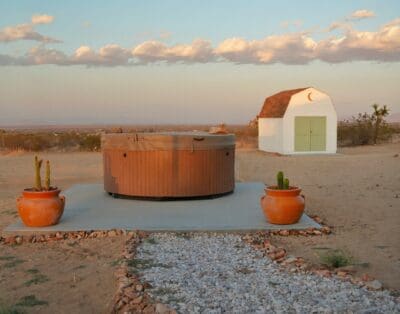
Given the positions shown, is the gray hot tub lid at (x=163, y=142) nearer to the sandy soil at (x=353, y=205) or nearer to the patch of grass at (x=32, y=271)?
the sandy soil at (x=353, y=205)

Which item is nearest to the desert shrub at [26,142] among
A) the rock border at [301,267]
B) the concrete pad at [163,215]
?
the concrete pad at [163,215]

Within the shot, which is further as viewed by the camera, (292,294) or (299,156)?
(299,156)

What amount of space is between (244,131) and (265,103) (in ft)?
45.9

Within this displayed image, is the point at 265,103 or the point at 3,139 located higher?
the point at 265,103

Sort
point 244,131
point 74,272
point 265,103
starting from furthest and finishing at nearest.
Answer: point 244,131, point 265,103, point 74,272

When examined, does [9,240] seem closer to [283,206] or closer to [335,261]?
[283,206]

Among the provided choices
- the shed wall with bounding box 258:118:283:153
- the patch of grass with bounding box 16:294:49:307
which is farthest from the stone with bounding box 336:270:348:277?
the shed wall with bounding box 258:118:283:153

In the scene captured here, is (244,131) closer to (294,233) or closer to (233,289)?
(294,233)

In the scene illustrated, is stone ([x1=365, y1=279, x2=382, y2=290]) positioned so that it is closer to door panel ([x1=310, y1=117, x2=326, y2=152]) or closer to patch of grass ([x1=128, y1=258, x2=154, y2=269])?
patch of grass ([x1=128, y1=258, x2=154, y2=269])

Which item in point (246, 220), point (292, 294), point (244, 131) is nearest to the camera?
point (292, 294)

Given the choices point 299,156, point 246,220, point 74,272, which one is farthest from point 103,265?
point 299,156

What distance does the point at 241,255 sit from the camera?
709 centimetres

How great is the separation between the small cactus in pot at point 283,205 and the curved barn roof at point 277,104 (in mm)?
18440

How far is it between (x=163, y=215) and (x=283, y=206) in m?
2.16
